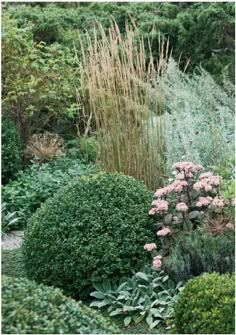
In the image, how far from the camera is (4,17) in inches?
308

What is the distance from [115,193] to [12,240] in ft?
5.12

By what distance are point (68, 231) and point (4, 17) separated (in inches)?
149

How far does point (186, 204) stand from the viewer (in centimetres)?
498

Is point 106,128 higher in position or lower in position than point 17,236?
higher

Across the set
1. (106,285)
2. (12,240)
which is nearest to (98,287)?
(106,285)

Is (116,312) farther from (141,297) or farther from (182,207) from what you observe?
(182,207)

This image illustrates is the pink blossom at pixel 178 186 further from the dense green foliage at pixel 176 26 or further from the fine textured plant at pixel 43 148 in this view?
the dense green foliage at pixel 176 26

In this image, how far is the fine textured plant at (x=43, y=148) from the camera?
24.9 ft

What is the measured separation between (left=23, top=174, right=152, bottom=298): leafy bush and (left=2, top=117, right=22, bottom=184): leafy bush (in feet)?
8.22

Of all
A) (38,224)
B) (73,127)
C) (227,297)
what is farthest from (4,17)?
(227,297)

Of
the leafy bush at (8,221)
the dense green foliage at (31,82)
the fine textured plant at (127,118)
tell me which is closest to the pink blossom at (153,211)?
the fine textured plant at (127,118)

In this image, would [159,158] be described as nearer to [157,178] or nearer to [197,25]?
[157,178]

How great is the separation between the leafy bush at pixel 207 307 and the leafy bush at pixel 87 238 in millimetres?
833

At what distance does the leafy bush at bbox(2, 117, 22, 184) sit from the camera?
740 cm
